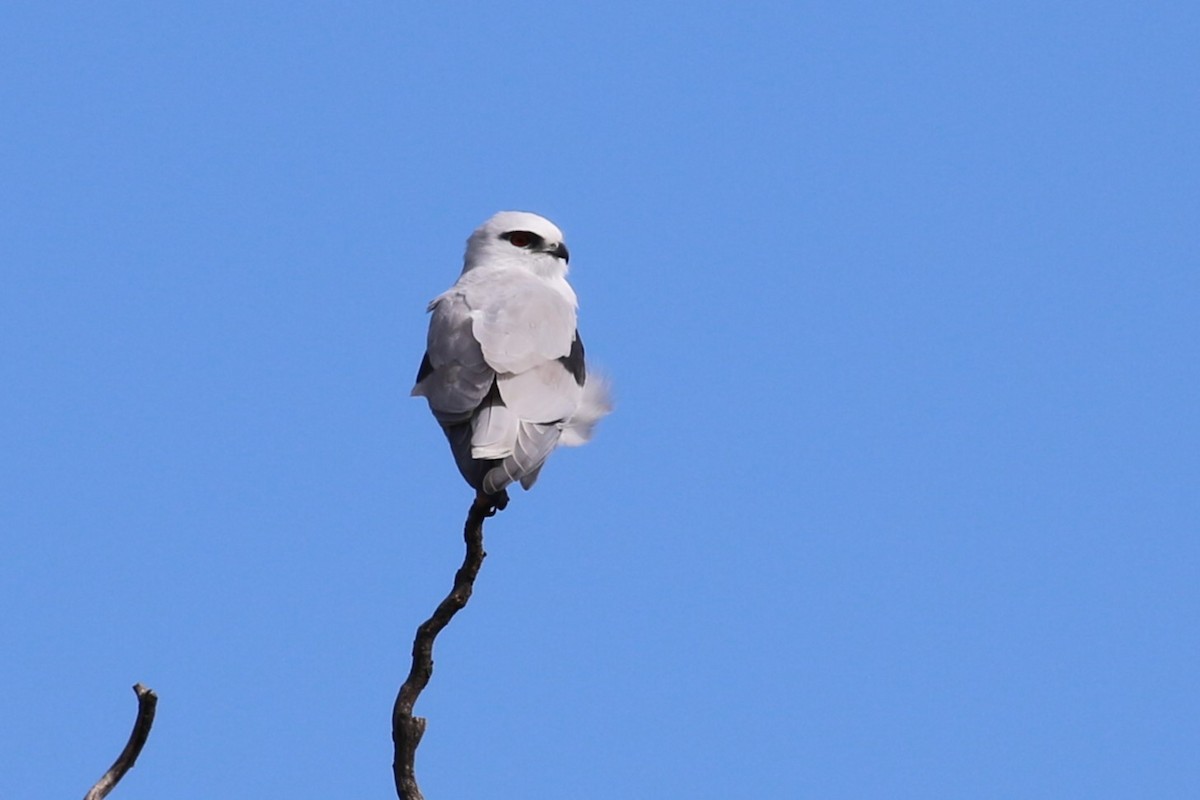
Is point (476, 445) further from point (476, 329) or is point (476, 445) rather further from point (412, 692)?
point (412, 692)

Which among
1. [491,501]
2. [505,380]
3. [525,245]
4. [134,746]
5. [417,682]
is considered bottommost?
[134,746]

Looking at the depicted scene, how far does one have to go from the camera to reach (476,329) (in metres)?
7.55

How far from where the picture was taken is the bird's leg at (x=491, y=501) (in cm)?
684

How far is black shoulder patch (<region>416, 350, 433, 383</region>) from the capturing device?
7.64 meters

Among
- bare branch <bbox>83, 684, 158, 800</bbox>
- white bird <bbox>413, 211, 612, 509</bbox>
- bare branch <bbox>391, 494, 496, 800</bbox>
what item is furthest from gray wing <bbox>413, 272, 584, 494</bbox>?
bare branch <bbox>83, 684, 158, 800</bbox>

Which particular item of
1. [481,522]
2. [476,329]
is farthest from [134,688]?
[476,329]

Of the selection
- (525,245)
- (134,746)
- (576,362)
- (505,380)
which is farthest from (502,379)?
(134,746)

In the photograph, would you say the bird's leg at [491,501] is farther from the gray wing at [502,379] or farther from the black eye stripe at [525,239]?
the black eye stripe at [525,239]

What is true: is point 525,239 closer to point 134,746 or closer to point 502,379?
point 502,379

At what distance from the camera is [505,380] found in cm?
736

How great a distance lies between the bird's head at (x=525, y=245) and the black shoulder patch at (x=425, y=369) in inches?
50.4

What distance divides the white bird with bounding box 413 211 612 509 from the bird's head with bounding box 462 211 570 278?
585 millimetres

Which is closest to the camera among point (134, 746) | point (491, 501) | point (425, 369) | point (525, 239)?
point (134, 746)

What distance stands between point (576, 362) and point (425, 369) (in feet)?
2.34
